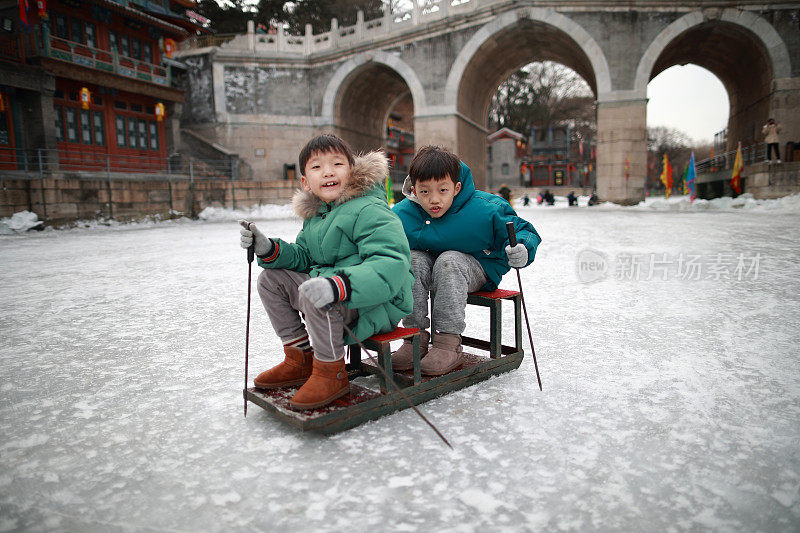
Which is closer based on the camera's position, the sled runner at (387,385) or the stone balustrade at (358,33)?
the sled runner at (387,385)

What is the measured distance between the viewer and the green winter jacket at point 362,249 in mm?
1959

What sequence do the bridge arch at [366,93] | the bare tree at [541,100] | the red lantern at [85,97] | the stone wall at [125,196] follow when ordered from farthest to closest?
the bare tree at [541,100] < the bridge arch at [366,93] < the red lantern at [85,97] < the stone wall at [125,196]

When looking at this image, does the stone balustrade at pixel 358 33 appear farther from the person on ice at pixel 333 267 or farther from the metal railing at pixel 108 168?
the person on ice at pixel 333 267

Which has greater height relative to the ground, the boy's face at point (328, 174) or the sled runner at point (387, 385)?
the boy's face at point (328, 174)

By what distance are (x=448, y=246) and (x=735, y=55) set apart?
981 inches

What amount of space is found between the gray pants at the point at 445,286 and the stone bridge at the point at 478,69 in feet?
65.3

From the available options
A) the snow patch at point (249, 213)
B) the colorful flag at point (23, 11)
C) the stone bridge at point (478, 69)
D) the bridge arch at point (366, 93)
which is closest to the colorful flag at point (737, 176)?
the stone bridge at point (478, 69)

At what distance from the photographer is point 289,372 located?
227cm

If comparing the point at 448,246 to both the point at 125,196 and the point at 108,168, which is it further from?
the point at 125,196

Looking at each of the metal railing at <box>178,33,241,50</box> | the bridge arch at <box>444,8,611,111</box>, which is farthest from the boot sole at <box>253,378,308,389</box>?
the metal railing at <box>178,33,241,50</box>

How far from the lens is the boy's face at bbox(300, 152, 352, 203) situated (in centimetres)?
222

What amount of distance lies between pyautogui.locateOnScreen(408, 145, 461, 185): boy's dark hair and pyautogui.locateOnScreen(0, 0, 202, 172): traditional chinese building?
16004 millimetres

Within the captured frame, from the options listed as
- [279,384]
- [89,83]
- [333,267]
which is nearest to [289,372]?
[279,384]

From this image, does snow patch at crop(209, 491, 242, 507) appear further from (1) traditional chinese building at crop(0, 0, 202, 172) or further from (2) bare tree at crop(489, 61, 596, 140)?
(2) bare tree at crop(489, 61, 596, 140)
